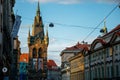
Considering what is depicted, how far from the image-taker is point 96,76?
75062 mm

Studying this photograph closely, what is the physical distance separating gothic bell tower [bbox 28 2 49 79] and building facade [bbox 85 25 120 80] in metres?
89.0

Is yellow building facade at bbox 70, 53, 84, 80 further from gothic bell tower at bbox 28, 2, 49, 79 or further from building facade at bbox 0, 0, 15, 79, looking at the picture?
gothic bell tower at bbox 28, 2, 49, 79

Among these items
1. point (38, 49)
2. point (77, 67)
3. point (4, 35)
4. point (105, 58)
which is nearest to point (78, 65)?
Answer: point (77, 67)

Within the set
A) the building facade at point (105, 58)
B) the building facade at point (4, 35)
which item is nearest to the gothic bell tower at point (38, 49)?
the building facade at point (105, 58)

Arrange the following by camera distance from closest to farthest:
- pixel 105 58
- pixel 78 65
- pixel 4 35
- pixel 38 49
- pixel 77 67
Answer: pixel 4 35
pixel 105 58
pixel 78 65
pixel 77 67
pixel 38 49

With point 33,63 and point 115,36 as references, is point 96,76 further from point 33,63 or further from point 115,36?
point 33,63

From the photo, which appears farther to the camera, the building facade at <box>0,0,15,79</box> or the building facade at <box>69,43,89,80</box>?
the building facade at <box>69,43,89,80</box>

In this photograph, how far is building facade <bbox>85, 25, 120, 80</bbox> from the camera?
201 ft

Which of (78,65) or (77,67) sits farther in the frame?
(77,67)

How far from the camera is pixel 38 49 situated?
178625 millimetres

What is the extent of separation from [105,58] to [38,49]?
368 ft

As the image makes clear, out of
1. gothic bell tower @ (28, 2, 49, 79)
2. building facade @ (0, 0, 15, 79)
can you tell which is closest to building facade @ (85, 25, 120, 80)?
building facade @ (0, 0, 15, 79)

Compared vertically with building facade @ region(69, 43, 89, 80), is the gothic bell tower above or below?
above

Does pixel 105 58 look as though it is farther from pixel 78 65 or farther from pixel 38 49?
pixel 38 49
